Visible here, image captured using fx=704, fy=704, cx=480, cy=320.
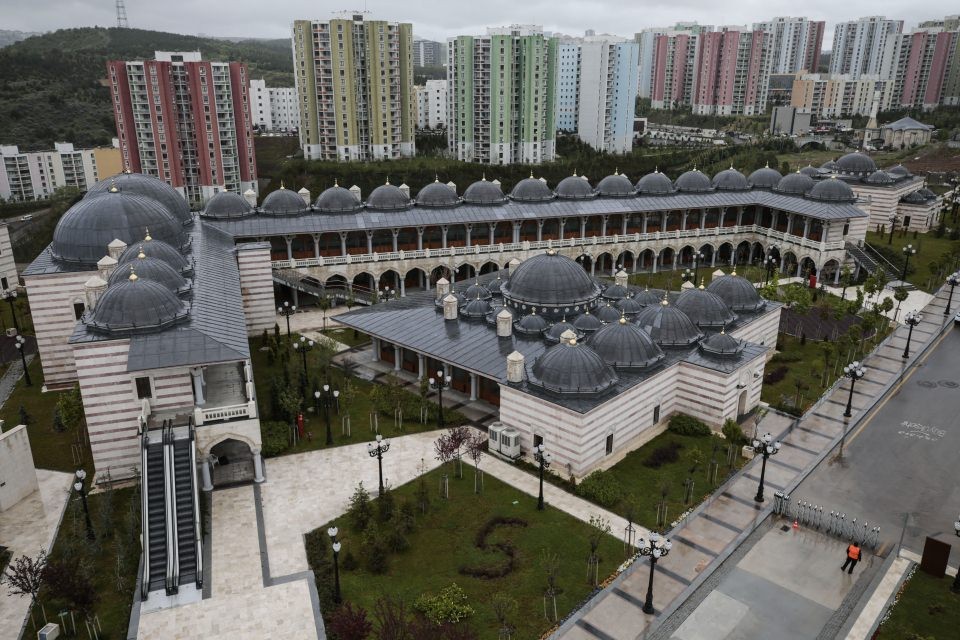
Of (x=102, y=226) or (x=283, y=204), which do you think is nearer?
(x=102, y=226)

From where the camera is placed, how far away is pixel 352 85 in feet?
394

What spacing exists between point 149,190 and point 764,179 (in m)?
65.3

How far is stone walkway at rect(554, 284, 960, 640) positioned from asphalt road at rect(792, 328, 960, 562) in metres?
1.16

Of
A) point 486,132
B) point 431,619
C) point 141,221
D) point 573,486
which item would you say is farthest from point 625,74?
point 431,619

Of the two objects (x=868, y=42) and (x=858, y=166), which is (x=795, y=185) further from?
(x=868, y=42)

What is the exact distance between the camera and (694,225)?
264 feet

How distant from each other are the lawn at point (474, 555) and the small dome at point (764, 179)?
6000 centimetres

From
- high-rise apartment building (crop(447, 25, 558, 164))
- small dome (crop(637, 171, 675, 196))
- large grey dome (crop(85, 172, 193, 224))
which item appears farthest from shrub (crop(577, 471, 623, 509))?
high-rise apartment building (crop(447, 25, 558, 164))

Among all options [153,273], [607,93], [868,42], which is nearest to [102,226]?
[153,273]

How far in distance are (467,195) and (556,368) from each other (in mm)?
39730

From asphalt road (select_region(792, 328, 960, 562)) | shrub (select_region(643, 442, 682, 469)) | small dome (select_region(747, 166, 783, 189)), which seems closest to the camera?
asphalt road (select_region(792, 328, 960, 562))

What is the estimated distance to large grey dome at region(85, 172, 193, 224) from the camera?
5656 cm

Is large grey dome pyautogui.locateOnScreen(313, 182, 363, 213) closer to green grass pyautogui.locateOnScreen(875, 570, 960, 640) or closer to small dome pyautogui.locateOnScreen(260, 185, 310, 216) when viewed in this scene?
small dome pyautogui.locateOnScreen(260, 185, 310, 216)

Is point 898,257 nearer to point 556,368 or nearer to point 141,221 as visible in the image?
point 556,368
